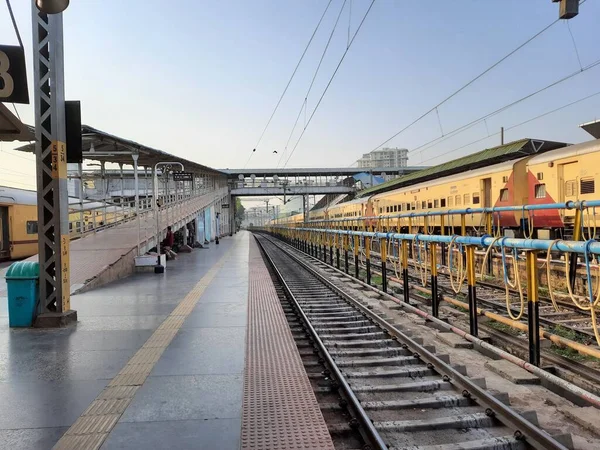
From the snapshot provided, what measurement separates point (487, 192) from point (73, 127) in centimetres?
1346

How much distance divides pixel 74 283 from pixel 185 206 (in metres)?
13.4

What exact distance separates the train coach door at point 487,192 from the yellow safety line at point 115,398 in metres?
12.5

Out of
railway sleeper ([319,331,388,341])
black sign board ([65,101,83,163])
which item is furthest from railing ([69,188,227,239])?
railway sleeper ([319,331,388,341])

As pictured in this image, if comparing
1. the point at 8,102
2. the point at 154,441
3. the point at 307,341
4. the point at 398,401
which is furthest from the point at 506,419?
the point at 8,102

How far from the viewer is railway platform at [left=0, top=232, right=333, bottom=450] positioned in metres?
3.41

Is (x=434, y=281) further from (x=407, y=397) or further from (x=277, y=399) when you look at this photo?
(x=277, y=399)

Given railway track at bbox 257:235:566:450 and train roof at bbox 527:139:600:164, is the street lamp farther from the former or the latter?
train roof at bbox 527:139:600:164

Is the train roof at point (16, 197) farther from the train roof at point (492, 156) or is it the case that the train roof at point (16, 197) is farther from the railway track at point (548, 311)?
the train roof at point (492, 156)

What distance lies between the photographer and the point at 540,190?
13.8 m

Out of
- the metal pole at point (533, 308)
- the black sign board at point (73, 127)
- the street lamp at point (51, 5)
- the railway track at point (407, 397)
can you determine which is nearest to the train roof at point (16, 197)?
the black sign board at point (73, 127)

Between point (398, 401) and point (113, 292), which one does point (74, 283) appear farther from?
point (398, 401)

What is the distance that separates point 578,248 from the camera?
14.1ft

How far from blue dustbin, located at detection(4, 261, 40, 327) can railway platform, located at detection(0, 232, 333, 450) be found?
29 centimetres

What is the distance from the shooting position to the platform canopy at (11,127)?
4709 millimetres
